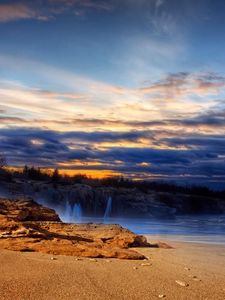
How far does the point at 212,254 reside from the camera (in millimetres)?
14508

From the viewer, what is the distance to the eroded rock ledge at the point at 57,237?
1065cm

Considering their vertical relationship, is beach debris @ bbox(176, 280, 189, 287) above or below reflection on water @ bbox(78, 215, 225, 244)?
above

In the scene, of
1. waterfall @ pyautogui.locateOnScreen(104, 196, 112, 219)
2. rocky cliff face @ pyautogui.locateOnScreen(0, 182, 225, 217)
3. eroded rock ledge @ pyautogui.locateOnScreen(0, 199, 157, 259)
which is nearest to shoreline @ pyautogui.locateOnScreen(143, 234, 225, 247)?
eroded rock ledge @ pyautogui.locateOnScreen(0, 199, 157, 259)

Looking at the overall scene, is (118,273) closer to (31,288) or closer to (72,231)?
(31,288)

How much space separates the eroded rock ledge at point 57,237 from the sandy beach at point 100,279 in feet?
1.74

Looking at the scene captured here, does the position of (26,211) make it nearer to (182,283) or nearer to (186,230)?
(182,283)

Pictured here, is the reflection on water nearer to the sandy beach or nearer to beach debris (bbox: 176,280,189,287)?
the sandy beach

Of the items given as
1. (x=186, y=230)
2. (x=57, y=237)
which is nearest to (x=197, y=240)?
(x=186, y=230)

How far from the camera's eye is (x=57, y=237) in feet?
39.6

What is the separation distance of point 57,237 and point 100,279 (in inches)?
171

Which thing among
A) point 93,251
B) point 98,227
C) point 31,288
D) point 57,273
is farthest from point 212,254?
point 31,288

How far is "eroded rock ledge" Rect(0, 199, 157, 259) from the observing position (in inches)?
419

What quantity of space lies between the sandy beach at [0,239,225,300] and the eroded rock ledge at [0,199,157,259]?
0.53 metres

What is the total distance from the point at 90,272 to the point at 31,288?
1.78 metres
